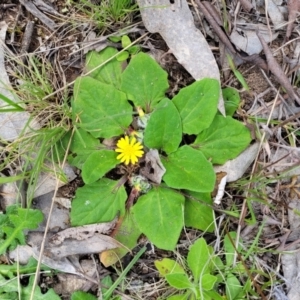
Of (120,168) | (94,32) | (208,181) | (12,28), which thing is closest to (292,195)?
(208,181)

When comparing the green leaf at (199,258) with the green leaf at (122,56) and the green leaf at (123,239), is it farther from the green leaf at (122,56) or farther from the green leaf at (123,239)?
the green leaf at (122,56)

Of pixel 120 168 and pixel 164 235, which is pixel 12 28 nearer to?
pixel 120 168

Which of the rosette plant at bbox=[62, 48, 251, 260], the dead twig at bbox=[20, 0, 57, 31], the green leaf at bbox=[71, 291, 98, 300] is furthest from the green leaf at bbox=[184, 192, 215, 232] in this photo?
the dead twig at bbox=[20, 0, 57, 31]

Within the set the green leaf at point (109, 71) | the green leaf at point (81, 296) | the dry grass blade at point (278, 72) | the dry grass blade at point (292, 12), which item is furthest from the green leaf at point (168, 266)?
the dry grass blade at point (292, 12)

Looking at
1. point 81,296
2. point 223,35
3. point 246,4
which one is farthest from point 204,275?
point 246,4

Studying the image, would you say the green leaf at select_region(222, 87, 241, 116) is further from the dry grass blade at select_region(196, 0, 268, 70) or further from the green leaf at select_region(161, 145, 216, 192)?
the green leaf at select_region(161, 145, 216, 192)
